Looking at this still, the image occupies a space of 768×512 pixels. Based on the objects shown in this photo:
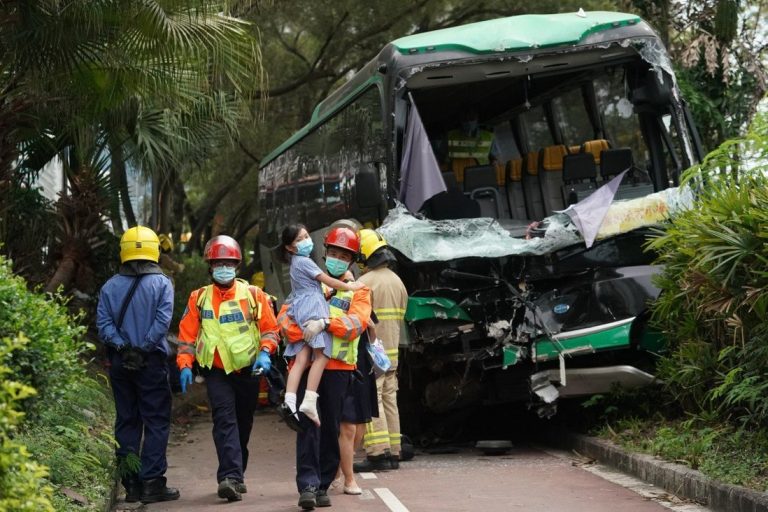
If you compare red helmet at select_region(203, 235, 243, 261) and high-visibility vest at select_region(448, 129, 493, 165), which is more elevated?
high-visibility vest at select_region(448, 129, 493, 165)

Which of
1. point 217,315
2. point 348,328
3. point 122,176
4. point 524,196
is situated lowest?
point 348,328

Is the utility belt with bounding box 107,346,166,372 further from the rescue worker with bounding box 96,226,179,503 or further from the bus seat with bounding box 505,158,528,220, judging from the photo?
the bus seat with bounding box 505,158,528,220

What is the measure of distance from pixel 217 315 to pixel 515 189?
14.7 feet

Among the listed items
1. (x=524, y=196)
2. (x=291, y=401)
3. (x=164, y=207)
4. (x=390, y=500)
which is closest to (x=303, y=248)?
(x=291, y=401)

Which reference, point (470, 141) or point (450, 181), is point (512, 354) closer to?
point (450, 181)

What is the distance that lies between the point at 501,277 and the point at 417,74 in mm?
1964

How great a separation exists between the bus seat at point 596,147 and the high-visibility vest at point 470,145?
1.02m

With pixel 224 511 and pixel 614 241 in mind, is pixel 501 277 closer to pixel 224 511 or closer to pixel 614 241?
pixel 614 241

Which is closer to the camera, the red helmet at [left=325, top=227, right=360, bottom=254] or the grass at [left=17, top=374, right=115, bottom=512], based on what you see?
the grass at [left=17, top=374, right=115, bottom=512]

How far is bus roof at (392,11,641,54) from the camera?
11312mm

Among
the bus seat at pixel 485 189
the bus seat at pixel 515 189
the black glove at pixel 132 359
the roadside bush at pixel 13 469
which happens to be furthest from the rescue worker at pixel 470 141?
the roadside bush at pixel 13 469

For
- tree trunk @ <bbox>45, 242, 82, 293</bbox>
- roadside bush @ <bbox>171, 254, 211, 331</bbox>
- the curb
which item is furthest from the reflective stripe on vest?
roadside bush @ <bbox>171, 254, 211, 331</bbox>

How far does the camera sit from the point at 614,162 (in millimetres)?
11938

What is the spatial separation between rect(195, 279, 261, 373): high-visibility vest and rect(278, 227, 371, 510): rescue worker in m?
0.33
